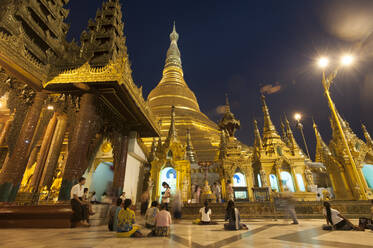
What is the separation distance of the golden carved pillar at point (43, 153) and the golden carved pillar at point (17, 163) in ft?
6.62

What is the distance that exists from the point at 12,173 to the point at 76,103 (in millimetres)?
3565

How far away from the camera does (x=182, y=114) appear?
968 inches

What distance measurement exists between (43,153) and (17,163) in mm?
3190

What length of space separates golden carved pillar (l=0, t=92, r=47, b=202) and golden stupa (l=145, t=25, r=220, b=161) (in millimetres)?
6887

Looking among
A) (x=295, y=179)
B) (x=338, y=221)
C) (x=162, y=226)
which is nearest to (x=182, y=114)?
(x=295, y=179)

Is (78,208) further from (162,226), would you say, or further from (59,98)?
(59,98)

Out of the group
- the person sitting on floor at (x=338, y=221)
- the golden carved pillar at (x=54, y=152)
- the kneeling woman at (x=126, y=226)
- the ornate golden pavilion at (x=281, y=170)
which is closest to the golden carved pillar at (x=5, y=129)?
the golden carved pillar at (x=54, y=152)

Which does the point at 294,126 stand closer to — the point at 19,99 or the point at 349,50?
the point at 349,50

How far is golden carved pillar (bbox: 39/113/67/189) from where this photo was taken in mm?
9312

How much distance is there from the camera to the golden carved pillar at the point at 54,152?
9.31 meters

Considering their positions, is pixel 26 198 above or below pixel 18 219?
above

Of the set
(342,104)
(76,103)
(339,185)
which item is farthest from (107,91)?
(342,104)

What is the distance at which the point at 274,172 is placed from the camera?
14.0 meters

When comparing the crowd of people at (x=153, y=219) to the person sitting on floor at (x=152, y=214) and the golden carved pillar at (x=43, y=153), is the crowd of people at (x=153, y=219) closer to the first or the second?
the person sitting on floor at (x=152, y=214)
